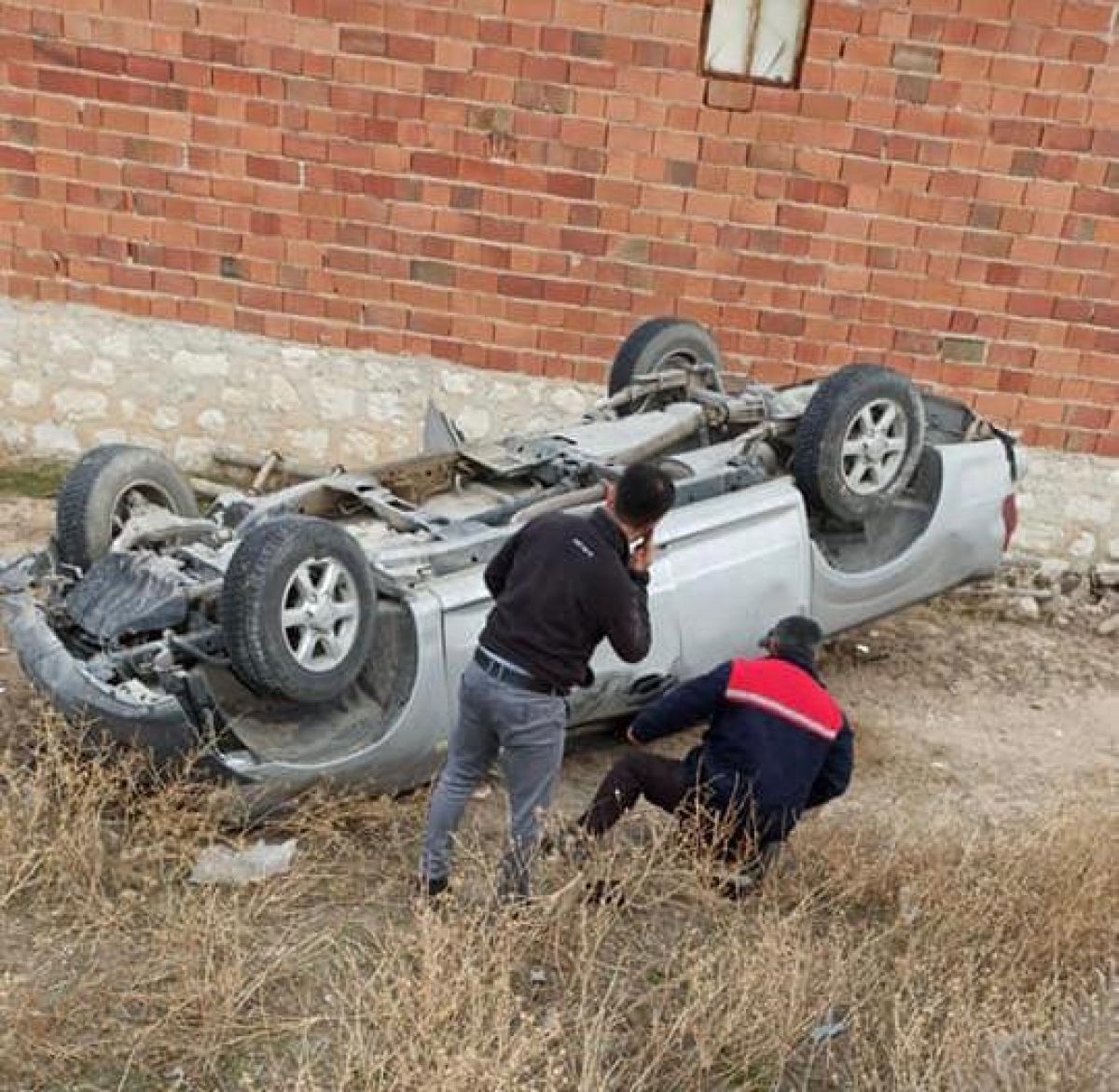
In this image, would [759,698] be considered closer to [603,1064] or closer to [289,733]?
[603,1064]

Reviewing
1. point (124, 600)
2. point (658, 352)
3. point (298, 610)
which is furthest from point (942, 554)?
point (124, 600)

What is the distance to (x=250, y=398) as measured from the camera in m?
8.75

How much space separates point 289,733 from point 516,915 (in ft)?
3.83

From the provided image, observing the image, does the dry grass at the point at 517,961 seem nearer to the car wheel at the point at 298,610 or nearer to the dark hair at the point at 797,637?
the car wheel at the point at 298,610

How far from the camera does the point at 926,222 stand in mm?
7941

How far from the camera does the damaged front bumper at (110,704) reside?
463 centimetres

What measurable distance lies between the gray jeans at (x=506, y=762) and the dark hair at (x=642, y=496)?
680 millimetres

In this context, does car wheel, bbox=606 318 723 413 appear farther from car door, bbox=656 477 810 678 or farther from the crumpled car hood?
the crumpled car hood

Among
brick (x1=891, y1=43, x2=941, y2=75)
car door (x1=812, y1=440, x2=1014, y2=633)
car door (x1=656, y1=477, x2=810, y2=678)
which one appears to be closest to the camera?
car door (x1=656, y1=477, x2=810, y2=678)

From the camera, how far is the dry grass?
→ 3641 mm

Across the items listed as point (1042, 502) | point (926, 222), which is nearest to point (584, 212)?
point (926, 222)

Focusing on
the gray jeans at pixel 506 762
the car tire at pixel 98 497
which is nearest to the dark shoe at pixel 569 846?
the gray jeans at pixel 506 762

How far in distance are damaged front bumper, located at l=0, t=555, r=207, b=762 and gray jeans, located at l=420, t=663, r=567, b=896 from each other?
2.93ft

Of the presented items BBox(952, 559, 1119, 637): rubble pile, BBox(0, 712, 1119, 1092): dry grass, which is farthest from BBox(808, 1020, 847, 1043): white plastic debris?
BBox(952, 559, 1119, 637): rubble pile
